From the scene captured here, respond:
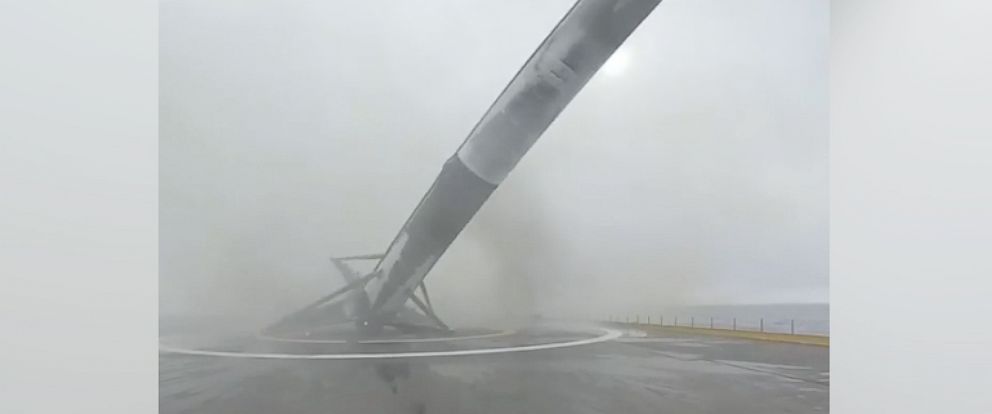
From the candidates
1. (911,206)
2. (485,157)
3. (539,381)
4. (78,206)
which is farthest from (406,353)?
(911,206)

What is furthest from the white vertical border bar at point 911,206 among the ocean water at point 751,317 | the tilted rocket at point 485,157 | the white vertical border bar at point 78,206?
the white vertical border bar at point 78,206

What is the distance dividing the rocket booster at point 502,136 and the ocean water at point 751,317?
46cm

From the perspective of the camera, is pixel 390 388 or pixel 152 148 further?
pixel 390 388

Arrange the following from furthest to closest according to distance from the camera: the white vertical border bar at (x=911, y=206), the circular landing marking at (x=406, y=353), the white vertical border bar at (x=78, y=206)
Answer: the white vertical border bar at (x=911, y=206), the circular landing marking at (x=406, y=353), the white vertical border bar at (x=78, y=206)

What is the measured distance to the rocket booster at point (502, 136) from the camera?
1.96 meters

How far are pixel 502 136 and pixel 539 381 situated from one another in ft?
1.90

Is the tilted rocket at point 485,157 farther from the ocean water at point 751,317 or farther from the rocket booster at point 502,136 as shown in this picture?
the ocean water at point 751,317

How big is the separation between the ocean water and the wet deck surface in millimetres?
42

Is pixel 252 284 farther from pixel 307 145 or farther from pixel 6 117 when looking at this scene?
pixel 6 117

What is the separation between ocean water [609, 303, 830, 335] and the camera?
2182 millimetres

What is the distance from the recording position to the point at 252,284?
185 centimetres

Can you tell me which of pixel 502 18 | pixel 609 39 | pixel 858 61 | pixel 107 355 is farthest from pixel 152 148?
pixel 858 61

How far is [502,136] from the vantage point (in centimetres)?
204

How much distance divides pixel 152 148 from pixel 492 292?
2.59ft
